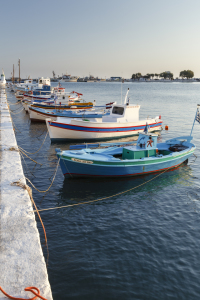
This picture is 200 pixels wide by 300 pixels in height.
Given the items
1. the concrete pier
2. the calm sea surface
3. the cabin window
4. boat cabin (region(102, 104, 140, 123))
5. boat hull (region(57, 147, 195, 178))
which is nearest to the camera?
the concrete pier

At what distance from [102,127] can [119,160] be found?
9.98 metres

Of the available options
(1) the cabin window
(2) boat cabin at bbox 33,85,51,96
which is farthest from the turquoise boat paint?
(2) boat cabin at bbox 33,85,51,96

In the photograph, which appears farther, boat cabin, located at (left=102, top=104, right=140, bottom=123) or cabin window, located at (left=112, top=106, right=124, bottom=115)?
cabin window, located at (left=112, top=106, right=124, bottom=115)

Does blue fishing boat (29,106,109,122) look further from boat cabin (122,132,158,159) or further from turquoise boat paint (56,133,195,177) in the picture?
boat cabin (122,132,158,159)

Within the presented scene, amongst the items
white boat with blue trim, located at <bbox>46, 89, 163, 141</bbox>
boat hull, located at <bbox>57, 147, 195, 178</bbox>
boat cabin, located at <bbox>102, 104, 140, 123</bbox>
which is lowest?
boat hull, located at <bbox>57, 147, 195, 178</bbox>

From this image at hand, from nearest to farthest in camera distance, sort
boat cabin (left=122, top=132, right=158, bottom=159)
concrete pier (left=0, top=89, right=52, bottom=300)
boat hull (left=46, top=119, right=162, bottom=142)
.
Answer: concrete pier (left=0, top=89, right=52, bottom=300)
boat cabin (left=122, top=132, right=158, bottom=159)
boat hull (left=46, top=119, right=162, bottom=142)

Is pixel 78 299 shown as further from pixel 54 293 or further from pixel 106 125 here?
pixel 106 125

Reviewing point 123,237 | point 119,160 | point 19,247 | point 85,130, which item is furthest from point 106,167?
point 85,130

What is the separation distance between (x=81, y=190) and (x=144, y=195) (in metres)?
3.22

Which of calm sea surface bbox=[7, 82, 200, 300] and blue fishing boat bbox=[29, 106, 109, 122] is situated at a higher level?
blue fishing boat bbox=[29, 106, 109, 122]

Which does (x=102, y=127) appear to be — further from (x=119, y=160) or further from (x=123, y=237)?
(x=123, y=237)

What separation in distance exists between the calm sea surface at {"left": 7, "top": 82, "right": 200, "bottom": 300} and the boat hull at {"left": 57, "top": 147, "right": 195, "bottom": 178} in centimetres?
41

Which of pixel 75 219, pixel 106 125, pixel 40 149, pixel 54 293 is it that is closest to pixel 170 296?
pixel 54 293

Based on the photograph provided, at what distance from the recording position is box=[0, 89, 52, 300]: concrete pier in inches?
196
